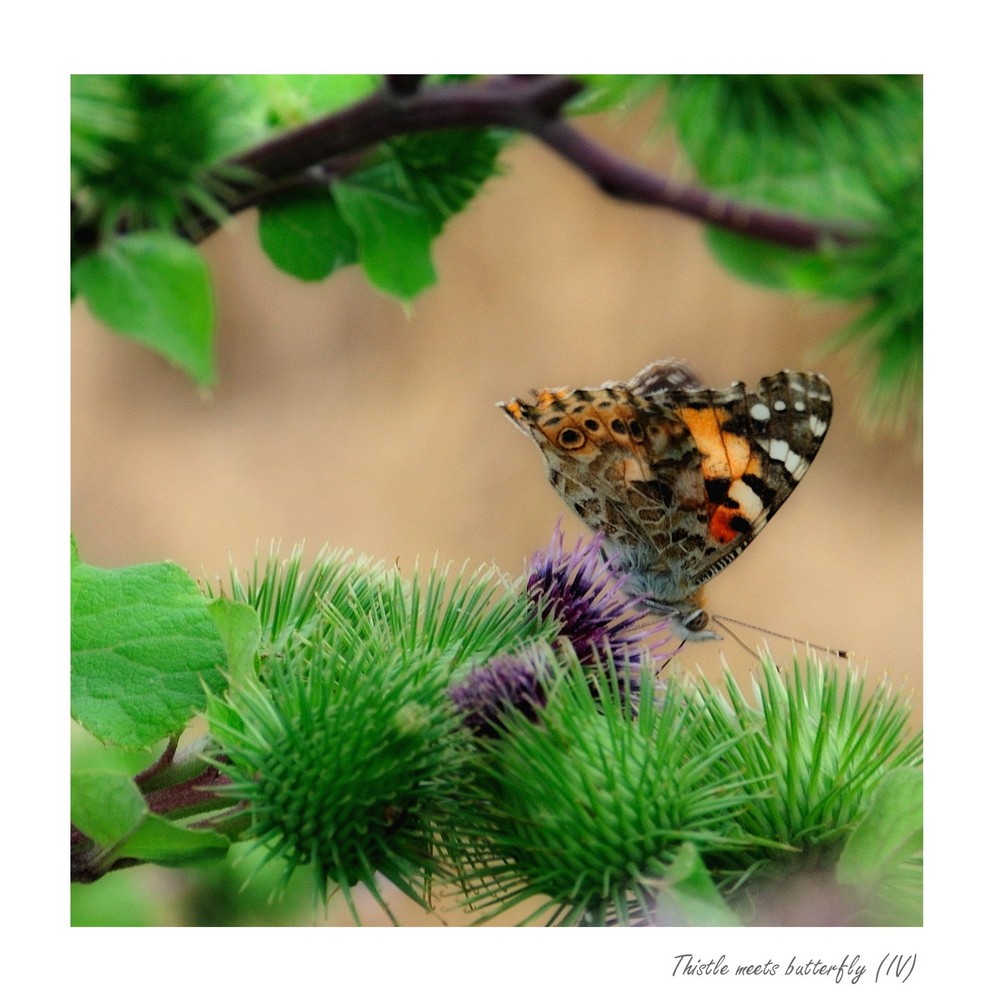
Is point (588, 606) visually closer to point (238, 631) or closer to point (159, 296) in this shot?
point (238, 631)

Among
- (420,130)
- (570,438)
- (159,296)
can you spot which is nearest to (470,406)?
(570,438)

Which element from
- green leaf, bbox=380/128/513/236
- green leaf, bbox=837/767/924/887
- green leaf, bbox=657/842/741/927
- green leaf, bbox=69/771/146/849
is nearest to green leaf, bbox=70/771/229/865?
green leaf, bbox=69/771/146/849

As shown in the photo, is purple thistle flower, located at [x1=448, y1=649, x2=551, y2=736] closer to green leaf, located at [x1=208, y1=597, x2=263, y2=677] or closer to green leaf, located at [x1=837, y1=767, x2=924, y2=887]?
green leaf, located at [x1=208, y1=597, x2=263, y2=677]

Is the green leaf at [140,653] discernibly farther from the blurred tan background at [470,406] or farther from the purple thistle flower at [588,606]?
the blurred tan background at [470,406]

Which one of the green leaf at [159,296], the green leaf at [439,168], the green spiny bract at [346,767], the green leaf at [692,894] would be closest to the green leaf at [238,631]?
the green spiny bract at [346,767]

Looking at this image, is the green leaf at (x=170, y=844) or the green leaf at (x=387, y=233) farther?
the green leaf at (x=387, y=233)
